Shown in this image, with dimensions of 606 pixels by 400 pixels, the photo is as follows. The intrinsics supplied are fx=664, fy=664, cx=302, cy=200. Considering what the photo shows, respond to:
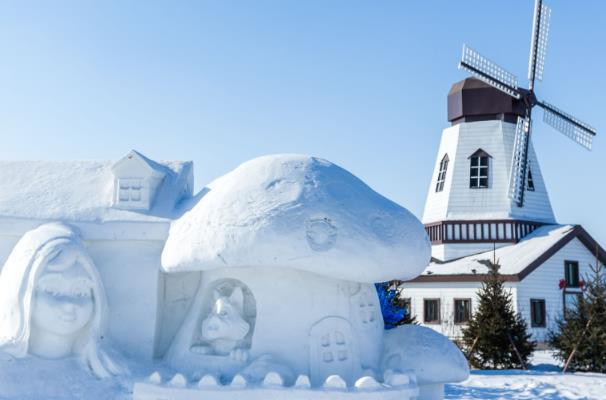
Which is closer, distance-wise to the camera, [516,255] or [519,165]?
[516,255]

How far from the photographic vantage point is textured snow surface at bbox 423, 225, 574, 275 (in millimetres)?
23047

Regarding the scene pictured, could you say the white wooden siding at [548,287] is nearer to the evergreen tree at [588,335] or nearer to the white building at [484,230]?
the white building at [484,230]

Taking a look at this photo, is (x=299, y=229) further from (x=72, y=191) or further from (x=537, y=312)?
(x=537, y=312)

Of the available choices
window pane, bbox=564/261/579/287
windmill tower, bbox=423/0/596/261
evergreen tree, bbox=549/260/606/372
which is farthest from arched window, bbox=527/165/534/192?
evergreen tree, bbox=549/260/606/372

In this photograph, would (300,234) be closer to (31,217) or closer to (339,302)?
(339,302)

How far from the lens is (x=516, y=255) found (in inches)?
945

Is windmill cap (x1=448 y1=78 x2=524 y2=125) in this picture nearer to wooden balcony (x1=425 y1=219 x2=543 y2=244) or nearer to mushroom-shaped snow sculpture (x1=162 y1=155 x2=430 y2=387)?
wooden balcony (x1=425 y1=219 x2=543 y2=244)

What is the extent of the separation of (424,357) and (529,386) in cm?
540

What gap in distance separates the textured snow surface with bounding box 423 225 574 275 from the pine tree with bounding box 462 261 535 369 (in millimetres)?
6985

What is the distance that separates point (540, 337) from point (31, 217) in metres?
19.8

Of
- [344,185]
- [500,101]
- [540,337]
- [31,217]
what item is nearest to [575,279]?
[540,337]

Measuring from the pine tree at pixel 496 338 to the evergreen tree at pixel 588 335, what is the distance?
0.88 m

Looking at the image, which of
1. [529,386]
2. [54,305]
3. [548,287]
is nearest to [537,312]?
[548,287]

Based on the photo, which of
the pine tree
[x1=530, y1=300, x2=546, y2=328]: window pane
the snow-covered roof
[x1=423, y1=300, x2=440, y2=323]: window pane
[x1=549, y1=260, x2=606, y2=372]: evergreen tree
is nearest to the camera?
the snow-covered roof
